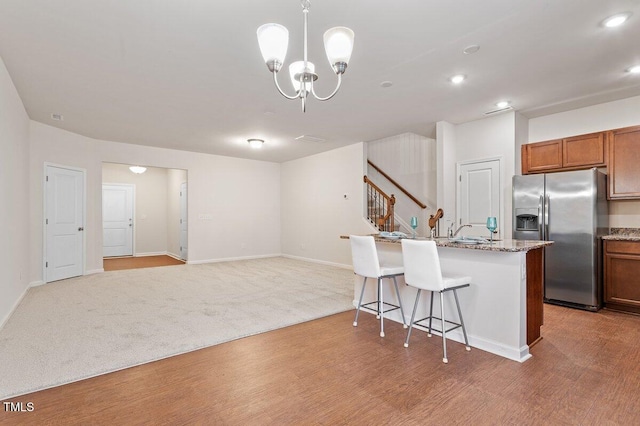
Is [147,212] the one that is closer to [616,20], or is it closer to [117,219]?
[117,219]

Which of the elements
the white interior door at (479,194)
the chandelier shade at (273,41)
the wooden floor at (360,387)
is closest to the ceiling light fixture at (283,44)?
the chandelier shade at (273,41)

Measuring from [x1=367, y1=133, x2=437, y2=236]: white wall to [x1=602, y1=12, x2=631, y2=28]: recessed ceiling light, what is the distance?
3.98m

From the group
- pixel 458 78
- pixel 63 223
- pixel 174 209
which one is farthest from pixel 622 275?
pixel 174 209

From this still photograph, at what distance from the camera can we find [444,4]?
2420mm

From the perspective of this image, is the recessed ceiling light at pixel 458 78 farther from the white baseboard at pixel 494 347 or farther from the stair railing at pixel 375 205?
the stair railing at pixel 375 205

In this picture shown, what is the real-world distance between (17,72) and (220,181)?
495 cm

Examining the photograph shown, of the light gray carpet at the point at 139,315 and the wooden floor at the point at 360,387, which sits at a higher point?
the light gray carpet at the point at 139,315

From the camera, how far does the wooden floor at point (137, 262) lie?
7.66 m

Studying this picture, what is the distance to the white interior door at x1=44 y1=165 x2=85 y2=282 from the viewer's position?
18.6ft

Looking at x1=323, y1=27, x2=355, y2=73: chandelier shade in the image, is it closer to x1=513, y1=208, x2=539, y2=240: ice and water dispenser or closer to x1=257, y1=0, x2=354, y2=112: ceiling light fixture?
x1=257, y1=0, x2=354, y2=112: ceiling light fixture

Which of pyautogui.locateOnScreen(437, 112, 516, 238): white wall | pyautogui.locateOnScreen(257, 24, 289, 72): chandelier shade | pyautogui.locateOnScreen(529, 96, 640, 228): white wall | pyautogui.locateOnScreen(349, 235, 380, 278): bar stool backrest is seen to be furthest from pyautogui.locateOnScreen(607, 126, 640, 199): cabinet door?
pyautogui.locateOnScreen(257, 24, 289, 72): chandelier shade

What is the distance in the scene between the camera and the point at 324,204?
26.1 ft

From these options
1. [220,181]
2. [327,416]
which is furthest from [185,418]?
[220,181]

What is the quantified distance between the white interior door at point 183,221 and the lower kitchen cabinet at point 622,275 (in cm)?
841
